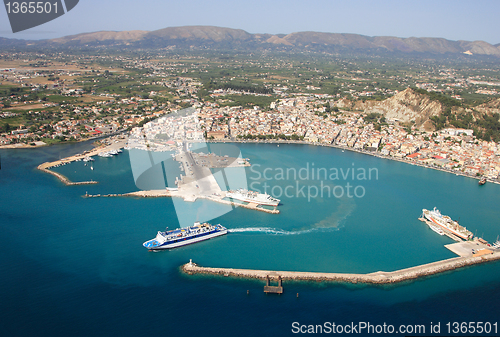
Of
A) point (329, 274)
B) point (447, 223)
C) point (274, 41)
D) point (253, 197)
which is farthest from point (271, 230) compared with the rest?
point (274, 41)

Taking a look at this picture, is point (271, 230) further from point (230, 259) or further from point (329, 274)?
point (329, 274)

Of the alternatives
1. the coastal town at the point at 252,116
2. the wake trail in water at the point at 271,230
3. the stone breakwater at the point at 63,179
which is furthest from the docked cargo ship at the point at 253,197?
the coastal town at the point at 252,116

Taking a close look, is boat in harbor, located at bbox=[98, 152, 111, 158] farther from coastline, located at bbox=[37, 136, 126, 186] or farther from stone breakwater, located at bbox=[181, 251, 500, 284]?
stone breakwater, located at bbox=[181, 251, 500, 284]

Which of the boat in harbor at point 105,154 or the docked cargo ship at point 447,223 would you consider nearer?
the docked cargo ship at point 447,223

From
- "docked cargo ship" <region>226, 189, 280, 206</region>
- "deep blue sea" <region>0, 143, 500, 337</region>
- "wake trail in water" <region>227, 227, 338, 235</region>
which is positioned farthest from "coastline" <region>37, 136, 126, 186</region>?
"wake trail in water" <region>227, 227, 338, 235</region>

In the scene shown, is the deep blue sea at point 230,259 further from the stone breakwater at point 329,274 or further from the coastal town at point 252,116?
the coastal town at point 252,116

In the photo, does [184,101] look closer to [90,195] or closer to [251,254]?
[90,195]
